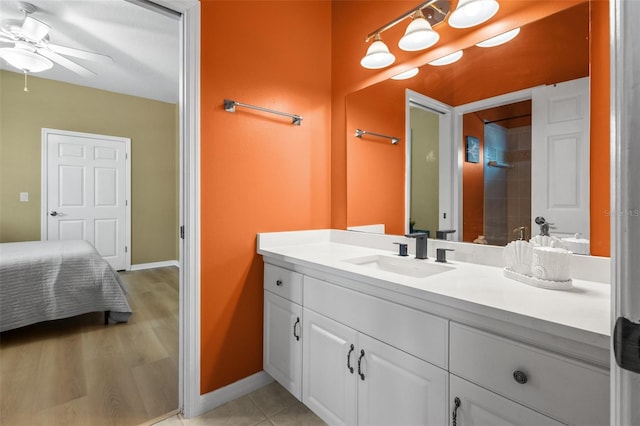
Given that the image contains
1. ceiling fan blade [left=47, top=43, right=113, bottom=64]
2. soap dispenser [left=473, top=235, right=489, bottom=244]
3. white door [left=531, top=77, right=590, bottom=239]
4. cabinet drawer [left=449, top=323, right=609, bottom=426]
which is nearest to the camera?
cabinet drawer [left=449, top=323, right=609, bottom=426]

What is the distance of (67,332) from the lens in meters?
2.63

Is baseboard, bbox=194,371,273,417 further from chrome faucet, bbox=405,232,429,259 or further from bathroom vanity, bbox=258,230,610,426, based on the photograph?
chrome faucet, bbox=405,232,429,259

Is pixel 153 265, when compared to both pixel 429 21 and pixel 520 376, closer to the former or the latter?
pixel 429 21

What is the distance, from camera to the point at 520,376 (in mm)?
843

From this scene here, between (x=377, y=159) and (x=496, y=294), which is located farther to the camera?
(x=377, y=159)

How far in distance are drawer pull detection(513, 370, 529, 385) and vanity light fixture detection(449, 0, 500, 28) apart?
141cm

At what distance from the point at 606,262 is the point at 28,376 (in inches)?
122

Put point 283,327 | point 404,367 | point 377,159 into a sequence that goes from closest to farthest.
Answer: point 404,367 < point 283,327 < point 377,159

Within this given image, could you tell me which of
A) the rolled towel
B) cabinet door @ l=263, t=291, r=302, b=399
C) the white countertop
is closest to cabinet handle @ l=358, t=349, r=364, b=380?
the white countertop

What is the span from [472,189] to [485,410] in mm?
964

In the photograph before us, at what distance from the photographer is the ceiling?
8.50 ft

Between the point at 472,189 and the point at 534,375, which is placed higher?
the point at 472,189

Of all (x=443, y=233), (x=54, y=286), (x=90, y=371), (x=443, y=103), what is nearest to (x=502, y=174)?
(x=443, y=233)

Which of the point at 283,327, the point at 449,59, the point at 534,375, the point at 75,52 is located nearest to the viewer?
the point at 534,375
